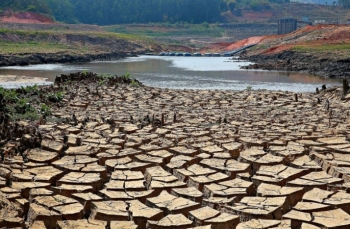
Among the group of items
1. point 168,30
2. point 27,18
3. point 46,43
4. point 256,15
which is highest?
point 256,15

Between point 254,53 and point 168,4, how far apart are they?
56.0 meters

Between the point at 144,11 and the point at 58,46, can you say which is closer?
the point at 58,46

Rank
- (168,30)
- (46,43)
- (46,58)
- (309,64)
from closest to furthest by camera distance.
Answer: (309,64) → (46,58) → (46,43) → (168,30)

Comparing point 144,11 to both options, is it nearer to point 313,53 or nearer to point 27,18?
point 27,18

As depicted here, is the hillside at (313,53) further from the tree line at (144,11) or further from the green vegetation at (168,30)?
the tree line at (144,11)

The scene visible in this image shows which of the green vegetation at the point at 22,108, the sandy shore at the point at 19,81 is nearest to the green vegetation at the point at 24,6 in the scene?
the sandy shore at the point at 19,81

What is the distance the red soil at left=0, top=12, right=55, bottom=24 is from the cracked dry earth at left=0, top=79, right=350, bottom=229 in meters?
58.2

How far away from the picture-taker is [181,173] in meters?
6.39

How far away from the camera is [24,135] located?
8.19 metres

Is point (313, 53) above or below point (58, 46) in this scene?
below

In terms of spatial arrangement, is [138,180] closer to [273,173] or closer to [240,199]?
[240,199]

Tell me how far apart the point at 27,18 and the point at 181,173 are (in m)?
66.2

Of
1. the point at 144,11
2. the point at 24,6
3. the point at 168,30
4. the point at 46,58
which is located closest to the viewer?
the point at 46,58

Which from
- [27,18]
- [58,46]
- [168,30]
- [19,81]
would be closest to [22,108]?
[19,81]
